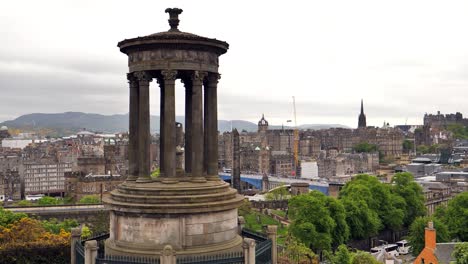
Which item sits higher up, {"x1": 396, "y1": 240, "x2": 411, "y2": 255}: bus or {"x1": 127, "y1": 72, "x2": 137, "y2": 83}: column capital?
{"x1": 127, "y1": 72, "x2": 137, "y2": 83}: column capital

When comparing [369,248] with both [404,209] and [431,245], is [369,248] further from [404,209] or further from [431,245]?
[431,245]

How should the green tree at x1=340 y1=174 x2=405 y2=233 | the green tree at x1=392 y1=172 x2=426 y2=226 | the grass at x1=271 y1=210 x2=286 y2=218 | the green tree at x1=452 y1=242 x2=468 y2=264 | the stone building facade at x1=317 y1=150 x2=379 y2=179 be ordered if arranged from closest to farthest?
the green tree at x1=452 y1=242 x2=468 y2=264
the green tree at x1=340 y1=174 x2=405 y2=233
the green tree at x1=392 y1=172 x2=426 y2=226
the grass at x1=271 y1=210 x2=286 y2=218
the stone building facade at x1=317 y1=150 x2=379 y2=179

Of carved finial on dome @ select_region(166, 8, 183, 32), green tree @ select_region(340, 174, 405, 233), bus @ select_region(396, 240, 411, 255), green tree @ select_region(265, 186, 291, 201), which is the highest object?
carved finial on dome @ select_region(166, 8, 183, 32)

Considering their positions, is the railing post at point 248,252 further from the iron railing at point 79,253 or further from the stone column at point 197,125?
the iron railing at point 79,253

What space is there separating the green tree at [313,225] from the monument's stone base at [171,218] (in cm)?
3897

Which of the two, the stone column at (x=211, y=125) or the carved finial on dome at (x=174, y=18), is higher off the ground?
the carved finial on dome at (x=174, y=18)

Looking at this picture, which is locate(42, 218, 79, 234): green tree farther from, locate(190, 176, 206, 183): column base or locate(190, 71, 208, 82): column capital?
locate(190, 71, 208, 82): column capital

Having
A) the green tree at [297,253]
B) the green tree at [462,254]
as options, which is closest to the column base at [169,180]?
the green tree at [462,254]

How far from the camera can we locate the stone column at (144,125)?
19000 mm

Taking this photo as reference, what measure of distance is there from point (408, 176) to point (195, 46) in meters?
66.7

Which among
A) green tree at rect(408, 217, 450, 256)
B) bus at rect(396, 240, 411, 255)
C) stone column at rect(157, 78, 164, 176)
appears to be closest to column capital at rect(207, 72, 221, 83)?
stone column at rect(157, 78, 164, 176)

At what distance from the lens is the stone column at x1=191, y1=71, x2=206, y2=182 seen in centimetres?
1902

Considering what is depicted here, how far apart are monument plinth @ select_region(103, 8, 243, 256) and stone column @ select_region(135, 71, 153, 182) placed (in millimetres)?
35

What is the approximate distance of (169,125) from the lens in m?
18.6
